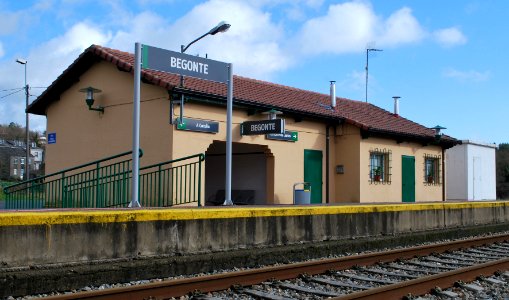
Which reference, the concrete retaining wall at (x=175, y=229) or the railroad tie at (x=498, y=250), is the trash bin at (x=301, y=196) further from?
the railroad tie at (x=498, y=250)

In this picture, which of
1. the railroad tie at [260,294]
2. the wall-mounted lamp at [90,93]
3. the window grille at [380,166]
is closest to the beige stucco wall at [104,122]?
the wall-mounted lamp at [90,93]

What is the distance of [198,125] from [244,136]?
179 cm

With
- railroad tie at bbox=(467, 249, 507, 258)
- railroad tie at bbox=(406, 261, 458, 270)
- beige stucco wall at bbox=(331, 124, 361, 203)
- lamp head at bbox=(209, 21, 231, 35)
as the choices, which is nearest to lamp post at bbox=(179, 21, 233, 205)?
lamp head at bbox=(209, 21, 231, 35)

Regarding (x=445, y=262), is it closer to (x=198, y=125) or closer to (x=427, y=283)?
(x=427, y=283)

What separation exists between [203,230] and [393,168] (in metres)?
13.6

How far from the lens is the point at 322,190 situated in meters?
19.9

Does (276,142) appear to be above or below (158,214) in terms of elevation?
above

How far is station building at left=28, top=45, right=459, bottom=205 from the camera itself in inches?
620

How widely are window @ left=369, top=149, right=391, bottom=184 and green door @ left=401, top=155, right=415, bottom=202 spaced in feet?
3.29

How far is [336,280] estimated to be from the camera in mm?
8492

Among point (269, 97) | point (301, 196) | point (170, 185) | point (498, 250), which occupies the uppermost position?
point (269, 97)

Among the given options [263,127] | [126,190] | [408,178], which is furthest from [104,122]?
[408,178]

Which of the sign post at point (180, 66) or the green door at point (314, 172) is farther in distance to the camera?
the green door at point (314, 172)

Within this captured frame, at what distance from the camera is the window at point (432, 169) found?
2383 cm
